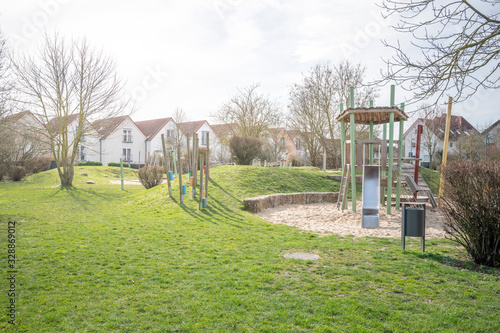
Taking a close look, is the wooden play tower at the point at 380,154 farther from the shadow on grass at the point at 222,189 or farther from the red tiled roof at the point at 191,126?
the red tiled roof at the point at 191,126

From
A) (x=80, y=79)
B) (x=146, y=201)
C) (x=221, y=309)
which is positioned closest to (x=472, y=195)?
(x=221, y=309)

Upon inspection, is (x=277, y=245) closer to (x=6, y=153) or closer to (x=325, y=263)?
(x=325, y=263)

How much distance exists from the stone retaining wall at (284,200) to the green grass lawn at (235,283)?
9.84 feet

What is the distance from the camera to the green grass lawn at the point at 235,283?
3488mm

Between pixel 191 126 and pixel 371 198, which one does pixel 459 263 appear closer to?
pixel 371 198

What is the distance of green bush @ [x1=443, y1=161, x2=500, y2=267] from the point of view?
5.10 meters

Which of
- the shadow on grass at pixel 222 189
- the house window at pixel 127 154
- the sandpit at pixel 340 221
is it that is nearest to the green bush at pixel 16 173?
the shadow on grass at pixel 222 189

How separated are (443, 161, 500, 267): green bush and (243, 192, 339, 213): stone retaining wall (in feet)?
22.5

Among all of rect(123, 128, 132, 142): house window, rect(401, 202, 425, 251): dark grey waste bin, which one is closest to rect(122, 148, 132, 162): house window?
rect(123, 128, 132, 142): house window

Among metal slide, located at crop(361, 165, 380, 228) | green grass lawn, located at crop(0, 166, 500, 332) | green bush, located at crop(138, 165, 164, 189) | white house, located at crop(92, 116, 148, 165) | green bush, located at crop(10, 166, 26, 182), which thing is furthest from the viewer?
white house, located at crop(92, 116, 148, 165)

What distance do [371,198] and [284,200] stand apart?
14.5 ft

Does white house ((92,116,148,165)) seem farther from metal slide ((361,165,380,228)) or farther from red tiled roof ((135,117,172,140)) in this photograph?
metal slide ((361,165,380,228))

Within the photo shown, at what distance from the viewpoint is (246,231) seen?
8445 mm

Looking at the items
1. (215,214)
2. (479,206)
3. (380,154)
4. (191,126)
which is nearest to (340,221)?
(380,154)
